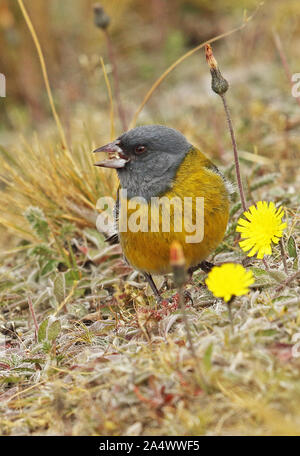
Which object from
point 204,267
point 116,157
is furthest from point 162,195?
point 204,267

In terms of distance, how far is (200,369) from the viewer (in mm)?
2408

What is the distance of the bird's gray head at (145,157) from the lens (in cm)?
327

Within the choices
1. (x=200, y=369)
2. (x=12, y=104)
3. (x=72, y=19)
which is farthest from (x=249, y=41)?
(x=200, y=369)

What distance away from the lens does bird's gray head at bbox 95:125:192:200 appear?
327 cm

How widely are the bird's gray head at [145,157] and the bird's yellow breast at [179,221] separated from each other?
0.23ft

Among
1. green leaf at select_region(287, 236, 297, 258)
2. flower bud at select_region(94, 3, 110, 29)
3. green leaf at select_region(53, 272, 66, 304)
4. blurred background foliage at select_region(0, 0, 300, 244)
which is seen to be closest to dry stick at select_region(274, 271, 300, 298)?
green leaf at select_region(287, 236, 297, 258)

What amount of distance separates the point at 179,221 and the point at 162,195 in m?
0.21

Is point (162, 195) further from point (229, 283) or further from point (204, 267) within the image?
point (229, 283)

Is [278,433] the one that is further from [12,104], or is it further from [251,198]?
[12,104]

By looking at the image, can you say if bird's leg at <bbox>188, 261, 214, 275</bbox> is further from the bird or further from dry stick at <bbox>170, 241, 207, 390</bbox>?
dry stick at <bbox>170, 241, 207, 390</bbox>

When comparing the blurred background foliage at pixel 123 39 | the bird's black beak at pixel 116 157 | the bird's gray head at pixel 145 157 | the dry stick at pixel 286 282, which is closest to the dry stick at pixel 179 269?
the dry stick at pixel 286 282

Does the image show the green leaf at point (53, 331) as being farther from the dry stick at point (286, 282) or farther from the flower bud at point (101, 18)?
the flower bud at point (101, 18)
